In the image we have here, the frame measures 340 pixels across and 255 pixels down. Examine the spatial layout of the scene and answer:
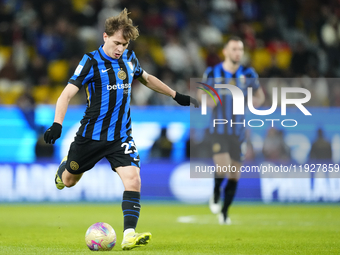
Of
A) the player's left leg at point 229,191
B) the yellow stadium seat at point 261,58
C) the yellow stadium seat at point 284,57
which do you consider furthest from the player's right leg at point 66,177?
the yellow stadium seat at point 284,57

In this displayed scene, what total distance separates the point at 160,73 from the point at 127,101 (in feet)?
27.3

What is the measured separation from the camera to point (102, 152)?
5.86 m

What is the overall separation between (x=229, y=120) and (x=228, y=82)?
1.97ft

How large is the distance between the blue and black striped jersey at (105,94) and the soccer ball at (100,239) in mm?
950

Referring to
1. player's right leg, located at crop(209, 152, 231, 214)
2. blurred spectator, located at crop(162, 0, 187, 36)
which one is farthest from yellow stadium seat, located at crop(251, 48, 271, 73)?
player's right leg, located at crop(209, 152, 231, 214)

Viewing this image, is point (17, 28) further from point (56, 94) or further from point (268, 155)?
point (268, 155)

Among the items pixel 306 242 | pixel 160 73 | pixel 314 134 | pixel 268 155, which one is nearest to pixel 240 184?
pixel 268 155

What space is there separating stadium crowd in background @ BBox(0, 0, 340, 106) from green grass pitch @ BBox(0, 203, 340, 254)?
3.12 meters

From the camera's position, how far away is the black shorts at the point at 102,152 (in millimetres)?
5750

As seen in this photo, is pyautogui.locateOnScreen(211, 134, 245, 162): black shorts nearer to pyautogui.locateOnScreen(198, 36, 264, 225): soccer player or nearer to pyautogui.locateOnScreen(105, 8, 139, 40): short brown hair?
pyautogui.locateOnScreen(198, 36, 264, 225): soccer player

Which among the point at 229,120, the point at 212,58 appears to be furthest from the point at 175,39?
the point at 229,120

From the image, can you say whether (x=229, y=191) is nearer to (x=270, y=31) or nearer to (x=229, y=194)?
(x=229, y=194)

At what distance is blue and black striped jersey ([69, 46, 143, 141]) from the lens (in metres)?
5.66

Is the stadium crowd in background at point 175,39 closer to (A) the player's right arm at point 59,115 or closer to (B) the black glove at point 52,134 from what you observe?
(A) the player's right arm at point 59,115
